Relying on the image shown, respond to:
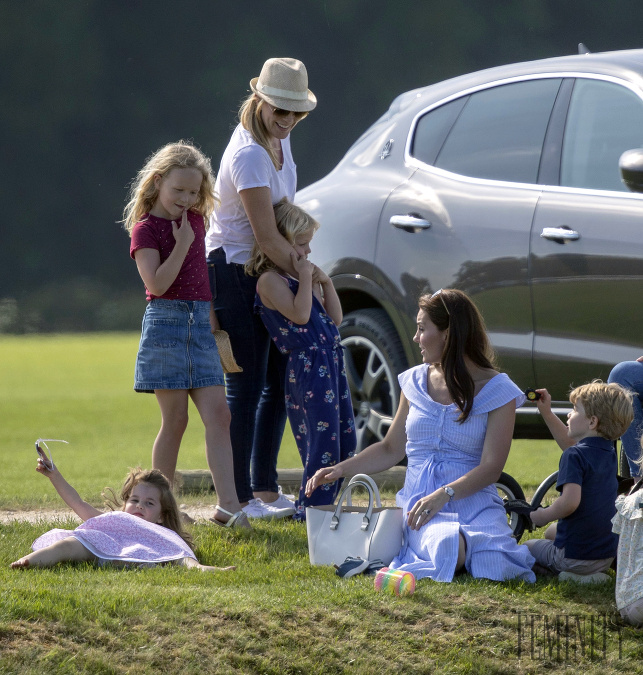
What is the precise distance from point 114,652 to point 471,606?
1.10 m

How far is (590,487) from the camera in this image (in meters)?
4.21

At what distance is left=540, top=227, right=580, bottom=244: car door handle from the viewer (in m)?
5.26

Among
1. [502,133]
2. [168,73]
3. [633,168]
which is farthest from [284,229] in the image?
[168,73]

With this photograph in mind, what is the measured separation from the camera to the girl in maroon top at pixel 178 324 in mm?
5043

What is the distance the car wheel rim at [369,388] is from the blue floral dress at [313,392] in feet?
2.48

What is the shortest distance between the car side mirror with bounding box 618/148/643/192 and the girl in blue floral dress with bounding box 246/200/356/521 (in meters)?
1.35

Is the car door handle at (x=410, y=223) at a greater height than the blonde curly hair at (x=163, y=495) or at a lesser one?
greater

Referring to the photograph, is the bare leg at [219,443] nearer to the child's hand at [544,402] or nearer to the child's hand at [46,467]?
the child's hand at [46,467]

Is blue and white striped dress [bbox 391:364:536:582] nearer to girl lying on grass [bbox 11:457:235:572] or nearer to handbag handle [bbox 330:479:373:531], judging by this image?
handbag handle [bbox 330:479:373:531]

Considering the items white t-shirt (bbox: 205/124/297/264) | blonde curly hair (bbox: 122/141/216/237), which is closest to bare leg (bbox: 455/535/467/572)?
white t-shirt (bbox: 205/124/297/264)

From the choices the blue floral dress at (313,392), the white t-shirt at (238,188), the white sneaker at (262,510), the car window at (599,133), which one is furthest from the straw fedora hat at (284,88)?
the white sneaker at (262,510)

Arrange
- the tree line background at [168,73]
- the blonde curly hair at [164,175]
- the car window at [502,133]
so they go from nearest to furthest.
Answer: the blonde curly hair at [164,175]
the car window at [502,133]
the tree line background at [168,73]

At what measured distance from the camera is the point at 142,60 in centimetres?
4388

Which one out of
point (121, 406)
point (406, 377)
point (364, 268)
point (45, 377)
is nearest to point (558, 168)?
point (364, 268)
